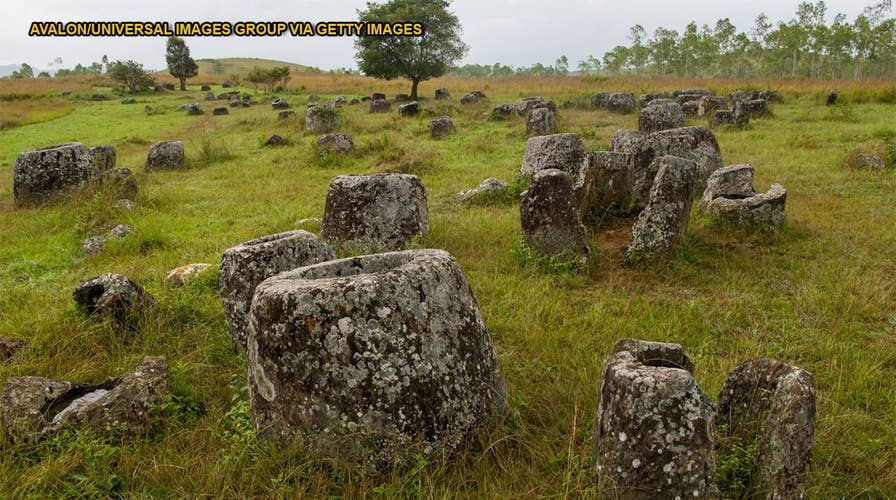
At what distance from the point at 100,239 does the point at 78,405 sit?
5783mm

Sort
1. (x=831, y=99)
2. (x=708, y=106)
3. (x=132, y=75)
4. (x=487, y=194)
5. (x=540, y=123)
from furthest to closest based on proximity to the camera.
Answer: (x=132, y=75) < (x=831, y=99) < (x=708, y=106) < (x=540, y=123) < (x=487, y=194)

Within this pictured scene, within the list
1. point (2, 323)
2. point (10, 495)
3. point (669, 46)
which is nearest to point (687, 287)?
point (10, 495)

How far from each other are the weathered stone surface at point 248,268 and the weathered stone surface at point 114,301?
41.6 inches

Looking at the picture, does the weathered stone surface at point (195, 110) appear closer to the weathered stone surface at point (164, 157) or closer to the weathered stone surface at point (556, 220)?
the weathered stone surface at point (164, 157)

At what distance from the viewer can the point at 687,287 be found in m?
6.76

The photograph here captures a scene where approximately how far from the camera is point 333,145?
16.0m

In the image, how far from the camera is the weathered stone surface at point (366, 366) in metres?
3.28

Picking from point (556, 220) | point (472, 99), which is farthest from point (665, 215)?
point (472, 99)

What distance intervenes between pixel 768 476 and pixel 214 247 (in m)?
7.82

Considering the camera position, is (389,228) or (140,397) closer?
(140,397)

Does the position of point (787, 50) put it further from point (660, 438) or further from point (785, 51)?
point (660, 438)

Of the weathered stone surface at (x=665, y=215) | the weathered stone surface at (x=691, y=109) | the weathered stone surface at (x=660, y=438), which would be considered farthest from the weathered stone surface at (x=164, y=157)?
the weathered stone surface at (x=691, y=109)

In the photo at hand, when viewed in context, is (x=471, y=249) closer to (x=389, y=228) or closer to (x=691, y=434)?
(x=389, y=228)

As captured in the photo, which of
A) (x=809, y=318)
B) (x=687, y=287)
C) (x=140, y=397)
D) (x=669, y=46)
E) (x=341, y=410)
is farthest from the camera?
(x=669, y=46)
